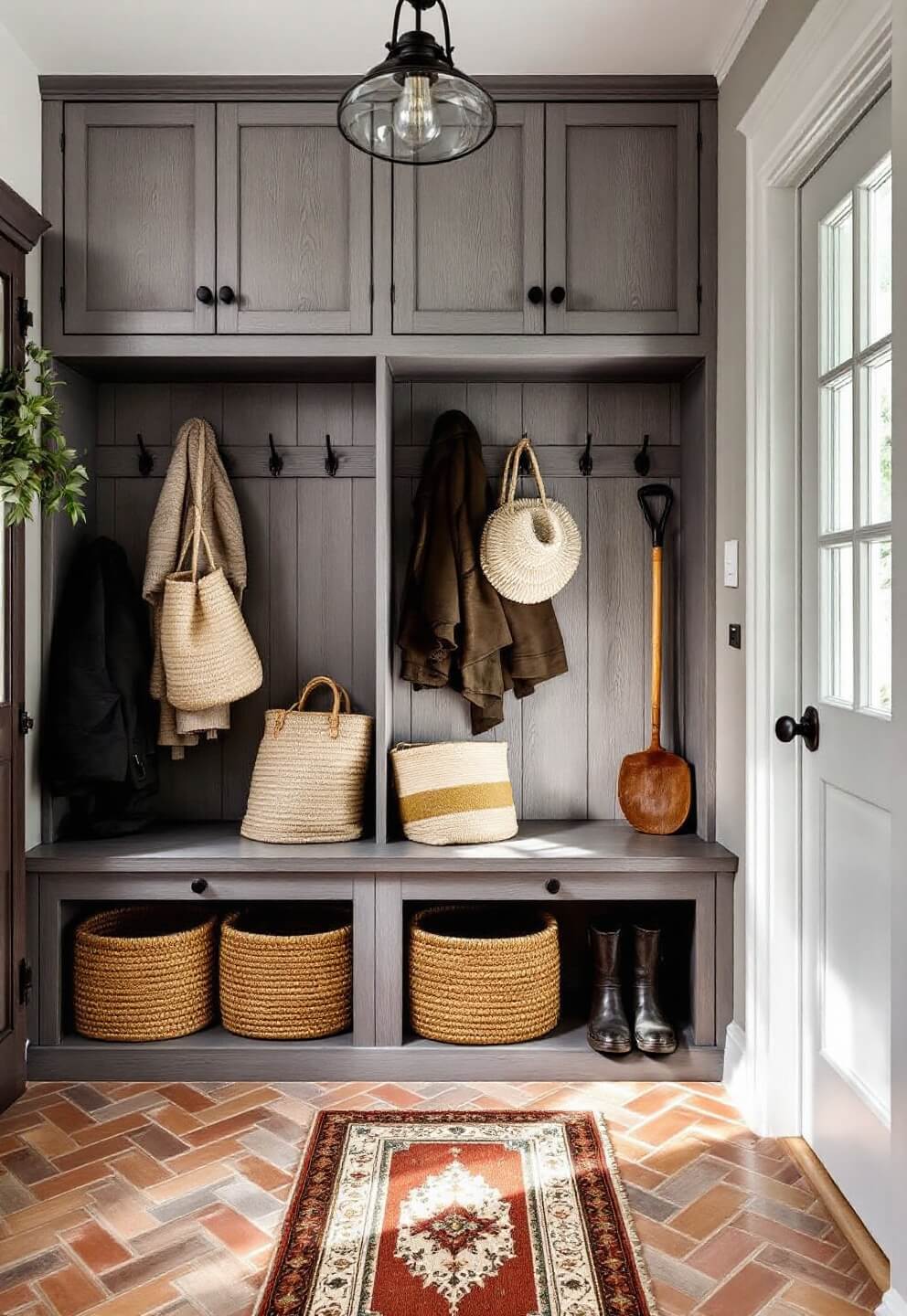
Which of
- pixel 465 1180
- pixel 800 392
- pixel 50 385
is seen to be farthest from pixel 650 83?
pixel 465 1180

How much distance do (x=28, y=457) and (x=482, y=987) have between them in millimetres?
1766

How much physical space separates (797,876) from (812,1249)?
0.78m

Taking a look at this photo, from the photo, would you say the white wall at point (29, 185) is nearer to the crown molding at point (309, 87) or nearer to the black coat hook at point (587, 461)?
the crown molding at point (309, 87)

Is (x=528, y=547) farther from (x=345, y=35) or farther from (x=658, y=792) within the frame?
(x=345, y=35)

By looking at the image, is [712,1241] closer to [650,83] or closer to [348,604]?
[348,604]

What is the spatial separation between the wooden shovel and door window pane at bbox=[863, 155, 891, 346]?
109 cm

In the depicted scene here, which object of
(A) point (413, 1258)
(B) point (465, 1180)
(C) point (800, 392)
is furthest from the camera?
(C) point (800, 392)

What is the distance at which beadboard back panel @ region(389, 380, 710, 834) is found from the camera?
319 centimetres

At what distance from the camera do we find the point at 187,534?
3.01 m

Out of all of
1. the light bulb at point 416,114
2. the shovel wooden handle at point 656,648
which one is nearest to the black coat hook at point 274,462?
the shovel wooden handle at point 656,648

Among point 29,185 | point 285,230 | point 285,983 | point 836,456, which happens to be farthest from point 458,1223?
point 29,185

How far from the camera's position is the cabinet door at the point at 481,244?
2.82m

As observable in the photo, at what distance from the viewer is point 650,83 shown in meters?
2.82

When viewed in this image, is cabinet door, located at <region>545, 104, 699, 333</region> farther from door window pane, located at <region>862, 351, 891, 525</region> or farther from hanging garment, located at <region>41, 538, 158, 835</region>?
hanging garment, located at <region>41, 538, 158, 835</region>
